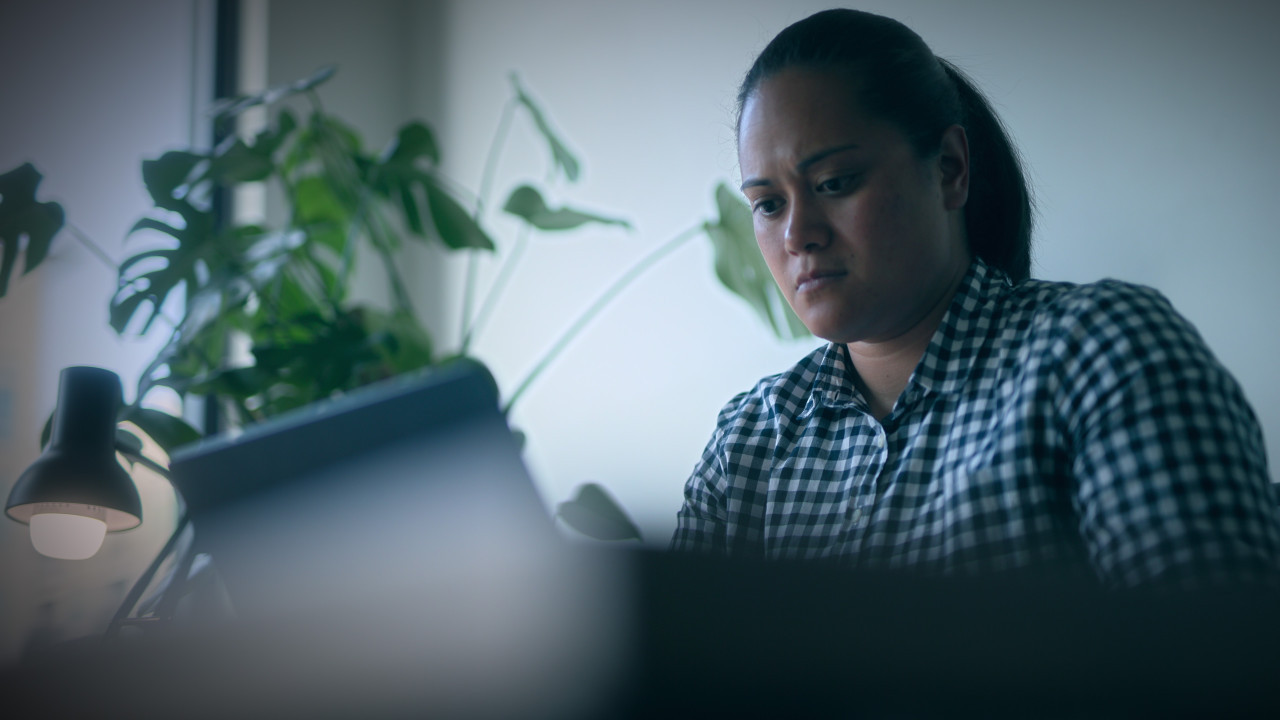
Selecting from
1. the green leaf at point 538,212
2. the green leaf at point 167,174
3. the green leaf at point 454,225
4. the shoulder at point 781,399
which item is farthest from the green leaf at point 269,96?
the shoulder at point 781,399

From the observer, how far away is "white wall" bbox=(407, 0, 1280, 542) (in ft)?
3.84

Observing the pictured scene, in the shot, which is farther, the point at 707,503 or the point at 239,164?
the point at 239,164

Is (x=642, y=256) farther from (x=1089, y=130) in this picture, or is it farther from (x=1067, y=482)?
(x=1067, y=482)

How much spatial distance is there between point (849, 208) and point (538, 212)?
0.81 meters

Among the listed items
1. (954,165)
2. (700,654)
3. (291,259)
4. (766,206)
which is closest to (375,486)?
(700,654)

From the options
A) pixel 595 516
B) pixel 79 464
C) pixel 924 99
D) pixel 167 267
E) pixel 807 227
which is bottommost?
pixel 595 516

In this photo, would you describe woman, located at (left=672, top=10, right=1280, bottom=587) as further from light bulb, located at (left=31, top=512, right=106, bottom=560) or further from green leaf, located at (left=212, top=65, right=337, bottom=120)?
green leaf, located at (left=212, top=65, right=337, bottom=120)

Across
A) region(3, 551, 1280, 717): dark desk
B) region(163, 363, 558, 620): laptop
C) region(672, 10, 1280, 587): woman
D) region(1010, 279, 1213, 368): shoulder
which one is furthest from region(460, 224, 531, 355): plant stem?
region(3, 551, 1280, 717): dark desk

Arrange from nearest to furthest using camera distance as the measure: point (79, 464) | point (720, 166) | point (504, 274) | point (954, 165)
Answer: point (79, 464) → point (954, 165) → point (720, 166) → point (504, 274)

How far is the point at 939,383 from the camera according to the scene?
2.74 ft

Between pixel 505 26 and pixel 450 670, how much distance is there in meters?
2.34

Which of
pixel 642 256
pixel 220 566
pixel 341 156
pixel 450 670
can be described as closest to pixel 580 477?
pixel 642 256

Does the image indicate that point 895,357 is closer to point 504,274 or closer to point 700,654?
point 700,654

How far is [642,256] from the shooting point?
78.0 inches
